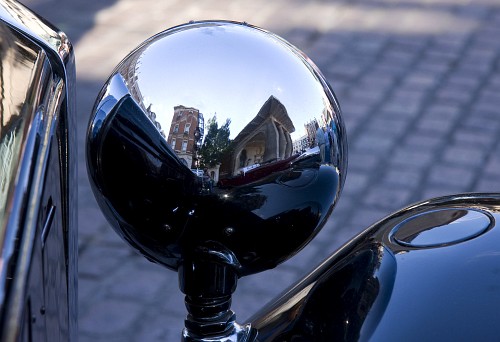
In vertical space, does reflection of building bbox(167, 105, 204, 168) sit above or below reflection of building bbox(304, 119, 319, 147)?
below

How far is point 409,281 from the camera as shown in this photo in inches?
40.1

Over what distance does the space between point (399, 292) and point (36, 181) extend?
420 millimetres

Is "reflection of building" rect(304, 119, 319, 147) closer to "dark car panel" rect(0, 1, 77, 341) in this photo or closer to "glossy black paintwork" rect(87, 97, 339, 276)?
"glossy black paintwork" rect(87, 97, 339, 276)

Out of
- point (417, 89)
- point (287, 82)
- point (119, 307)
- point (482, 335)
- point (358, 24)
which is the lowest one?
point (482, 335)

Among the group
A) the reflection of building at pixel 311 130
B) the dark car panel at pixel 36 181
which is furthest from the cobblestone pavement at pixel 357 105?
the reflection of building at pixel 311 130

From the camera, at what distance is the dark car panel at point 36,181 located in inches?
31.7

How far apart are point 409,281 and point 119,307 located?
2.30m

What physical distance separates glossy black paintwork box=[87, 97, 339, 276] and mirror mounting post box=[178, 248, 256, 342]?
0.04 ft

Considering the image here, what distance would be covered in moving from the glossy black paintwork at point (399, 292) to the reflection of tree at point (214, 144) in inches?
8.2

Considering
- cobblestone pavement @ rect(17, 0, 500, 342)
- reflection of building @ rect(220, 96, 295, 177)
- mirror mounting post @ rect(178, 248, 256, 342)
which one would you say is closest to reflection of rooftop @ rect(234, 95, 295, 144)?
reflection of building @ rect(220, 96, 295, 177)

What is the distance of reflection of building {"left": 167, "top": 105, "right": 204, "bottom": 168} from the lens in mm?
1054

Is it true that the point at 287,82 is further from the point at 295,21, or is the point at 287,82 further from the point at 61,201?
the point at 295,21

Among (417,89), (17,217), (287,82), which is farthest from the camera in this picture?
(417,89)

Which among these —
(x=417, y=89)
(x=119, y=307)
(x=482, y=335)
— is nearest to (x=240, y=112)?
(x=482, y=335)
